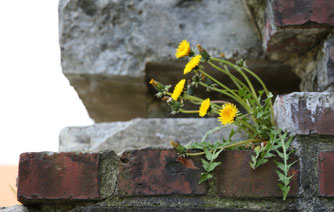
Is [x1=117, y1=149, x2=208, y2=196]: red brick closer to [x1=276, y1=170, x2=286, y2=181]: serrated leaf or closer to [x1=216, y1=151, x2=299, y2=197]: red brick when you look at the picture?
[x1=216, y1=151, x2=299, y2=197]: red brick

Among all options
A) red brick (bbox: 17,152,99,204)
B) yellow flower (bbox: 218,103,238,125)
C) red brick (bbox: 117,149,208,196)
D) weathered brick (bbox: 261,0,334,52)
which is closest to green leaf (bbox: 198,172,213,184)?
red brick (bbox: 117,149,208,196)

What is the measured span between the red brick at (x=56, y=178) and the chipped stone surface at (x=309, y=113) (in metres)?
0.43

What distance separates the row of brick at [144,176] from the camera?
0.79m

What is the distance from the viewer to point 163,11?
43.7 inches

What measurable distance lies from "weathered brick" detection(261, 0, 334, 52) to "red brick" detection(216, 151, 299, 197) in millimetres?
323

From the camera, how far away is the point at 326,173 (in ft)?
2.58

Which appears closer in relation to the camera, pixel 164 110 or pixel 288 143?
pixel 288 143

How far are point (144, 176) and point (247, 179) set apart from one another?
0.70 feet

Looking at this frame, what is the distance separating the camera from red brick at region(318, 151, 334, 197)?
30.7 inches

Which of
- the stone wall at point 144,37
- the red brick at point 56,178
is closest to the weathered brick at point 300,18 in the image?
the stone wall at point 144,37

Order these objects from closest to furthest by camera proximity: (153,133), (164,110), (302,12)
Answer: (302,12), (153,133), (164,110)

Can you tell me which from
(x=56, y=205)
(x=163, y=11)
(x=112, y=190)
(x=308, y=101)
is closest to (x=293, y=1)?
(x=308, y=101)

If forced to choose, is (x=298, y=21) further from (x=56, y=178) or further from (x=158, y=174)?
(x=56, y=178)

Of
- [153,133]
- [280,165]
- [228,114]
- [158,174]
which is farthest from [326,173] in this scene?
[153,133]
